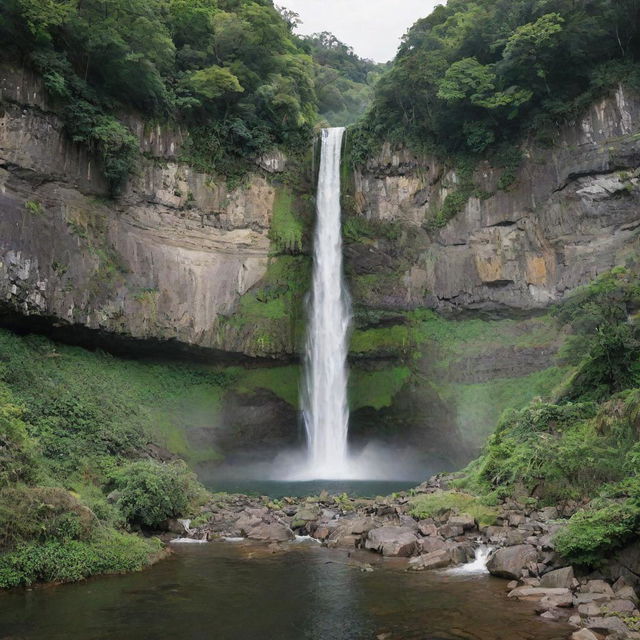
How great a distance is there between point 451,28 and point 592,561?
28.3m

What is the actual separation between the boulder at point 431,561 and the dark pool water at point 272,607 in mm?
266

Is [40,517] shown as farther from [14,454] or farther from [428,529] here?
[428,529]

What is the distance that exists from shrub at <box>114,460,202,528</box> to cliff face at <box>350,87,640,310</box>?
53.8 ft

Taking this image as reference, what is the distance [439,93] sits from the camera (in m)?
25.9

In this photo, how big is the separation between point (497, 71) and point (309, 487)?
2049 centimetres

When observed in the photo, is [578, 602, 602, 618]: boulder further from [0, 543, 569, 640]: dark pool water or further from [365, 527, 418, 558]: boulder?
[365, 527, 418, 558]: boulder

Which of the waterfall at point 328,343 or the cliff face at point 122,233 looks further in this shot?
the waterfall at point 328,343

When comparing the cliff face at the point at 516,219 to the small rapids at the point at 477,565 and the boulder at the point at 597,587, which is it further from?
the boulder at the point at 597,587

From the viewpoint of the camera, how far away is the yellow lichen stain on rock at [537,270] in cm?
2591

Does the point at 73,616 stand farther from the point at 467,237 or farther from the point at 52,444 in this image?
the point at 467,237

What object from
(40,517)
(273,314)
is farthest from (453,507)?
(273,314)

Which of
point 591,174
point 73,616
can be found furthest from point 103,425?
point 591,174

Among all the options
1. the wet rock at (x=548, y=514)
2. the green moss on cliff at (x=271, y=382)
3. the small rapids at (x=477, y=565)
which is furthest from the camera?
the green moss on cliff at (x=271, y=382)

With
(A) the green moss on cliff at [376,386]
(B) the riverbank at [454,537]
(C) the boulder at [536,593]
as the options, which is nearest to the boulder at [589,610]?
(B) the riverbank at [454,537]
